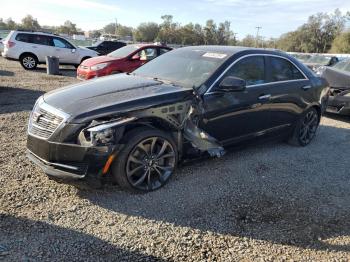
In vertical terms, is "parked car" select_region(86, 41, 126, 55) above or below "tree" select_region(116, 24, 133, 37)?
below

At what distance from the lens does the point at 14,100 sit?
28.1ft

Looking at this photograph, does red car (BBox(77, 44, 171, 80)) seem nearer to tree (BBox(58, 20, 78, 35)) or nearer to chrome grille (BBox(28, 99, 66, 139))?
chrome grille (BBox(28, 99, 66, 139))

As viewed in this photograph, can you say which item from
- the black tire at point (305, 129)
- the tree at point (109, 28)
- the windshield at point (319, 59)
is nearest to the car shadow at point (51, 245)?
the black tire at point (305, 129)

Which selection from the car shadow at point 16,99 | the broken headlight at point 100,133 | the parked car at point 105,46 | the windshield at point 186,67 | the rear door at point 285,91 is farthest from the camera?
A: the parked car at point 105,46

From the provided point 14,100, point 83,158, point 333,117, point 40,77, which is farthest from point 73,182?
point 40,77

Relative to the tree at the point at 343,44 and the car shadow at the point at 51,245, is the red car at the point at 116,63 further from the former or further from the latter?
the tree at the point at 343,44

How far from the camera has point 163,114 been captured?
13.3ft

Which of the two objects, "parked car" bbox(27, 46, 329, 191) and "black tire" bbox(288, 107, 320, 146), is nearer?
"parked car" bbox(27, 46, 329, 191)

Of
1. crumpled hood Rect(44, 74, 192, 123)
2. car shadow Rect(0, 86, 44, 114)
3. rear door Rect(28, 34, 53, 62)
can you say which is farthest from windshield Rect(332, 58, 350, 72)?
rear door Rect(28, 34, 53, 62)

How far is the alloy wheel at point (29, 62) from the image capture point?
1611cm

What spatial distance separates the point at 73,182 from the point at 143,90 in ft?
4.43

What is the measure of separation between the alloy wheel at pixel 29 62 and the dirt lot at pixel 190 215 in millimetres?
12049

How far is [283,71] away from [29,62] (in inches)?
535

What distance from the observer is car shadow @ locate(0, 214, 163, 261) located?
2.94 metres
